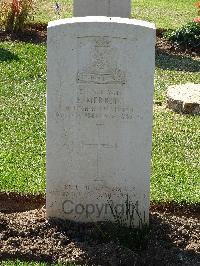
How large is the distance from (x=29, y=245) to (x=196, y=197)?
1.95m

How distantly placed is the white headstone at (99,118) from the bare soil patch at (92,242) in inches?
6.9

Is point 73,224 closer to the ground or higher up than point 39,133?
closer to the ground

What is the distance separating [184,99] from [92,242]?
4.78 m

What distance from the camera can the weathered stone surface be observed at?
34.6 feet

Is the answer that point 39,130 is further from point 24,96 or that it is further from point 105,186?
point 105,186

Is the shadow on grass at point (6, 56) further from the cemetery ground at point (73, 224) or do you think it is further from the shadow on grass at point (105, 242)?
the shadow on grass at point (105, 242)

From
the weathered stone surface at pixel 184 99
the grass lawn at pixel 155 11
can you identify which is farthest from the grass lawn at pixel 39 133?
the grass lawn at pixel 155 11

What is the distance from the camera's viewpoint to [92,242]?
6.25 m

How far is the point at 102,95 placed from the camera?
615cm

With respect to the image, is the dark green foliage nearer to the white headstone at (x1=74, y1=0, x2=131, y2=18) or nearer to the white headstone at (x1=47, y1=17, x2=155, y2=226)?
the white headstone at (x1=74, y1=0, x2=131, y2=18)

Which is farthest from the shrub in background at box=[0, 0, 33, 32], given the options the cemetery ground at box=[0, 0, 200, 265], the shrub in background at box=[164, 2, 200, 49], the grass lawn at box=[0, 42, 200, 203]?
the shrub in background at box=[164, 2, 200, 49]

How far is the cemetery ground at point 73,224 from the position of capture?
609 cm

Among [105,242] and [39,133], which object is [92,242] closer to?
[105,242]

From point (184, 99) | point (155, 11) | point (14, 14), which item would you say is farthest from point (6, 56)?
Answer: point (155, 11)
